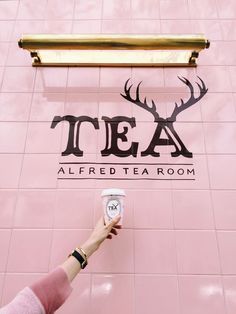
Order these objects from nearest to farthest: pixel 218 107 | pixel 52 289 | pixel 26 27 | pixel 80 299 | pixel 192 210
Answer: pixel 52 289 → pixel 80 299 → pixel 192 210 → pixel 218 107 → pixel 26 27

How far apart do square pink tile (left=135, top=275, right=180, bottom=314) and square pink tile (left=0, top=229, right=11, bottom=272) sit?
50cm

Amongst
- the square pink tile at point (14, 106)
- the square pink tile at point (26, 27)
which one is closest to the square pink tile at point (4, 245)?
the square pink tile at point (14, 106)

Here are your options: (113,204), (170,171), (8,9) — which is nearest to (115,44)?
(170,171)

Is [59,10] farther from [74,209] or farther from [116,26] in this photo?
[74,209]

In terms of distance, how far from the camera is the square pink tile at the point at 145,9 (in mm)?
1580

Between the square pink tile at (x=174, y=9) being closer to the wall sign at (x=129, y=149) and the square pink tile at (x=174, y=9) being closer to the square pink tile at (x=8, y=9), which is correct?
the wall sign at (x=129, y=149)

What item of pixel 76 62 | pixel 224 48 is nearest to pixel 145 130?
pixel 76 62

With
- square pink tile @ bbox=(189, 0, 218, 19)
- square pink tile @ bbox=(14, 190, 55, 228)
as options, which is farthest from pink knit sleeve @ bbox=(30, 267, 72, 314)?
square pink tile @ bbox=(189, 0, 218, 19)

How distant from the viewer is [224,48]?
1.49m

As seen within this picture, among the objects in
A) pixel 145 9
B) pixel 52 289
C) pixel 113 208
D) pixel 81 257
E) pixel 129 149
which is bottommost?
pixel 52 289

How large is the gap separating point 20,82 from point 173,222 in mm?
987

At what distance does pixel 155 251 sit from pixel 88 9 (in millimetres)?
1342

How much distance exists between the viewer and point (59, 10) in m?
1.61

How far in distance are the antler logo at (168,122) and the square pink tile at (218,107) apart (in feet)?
0.14
